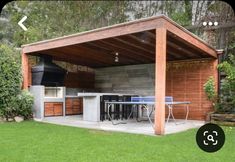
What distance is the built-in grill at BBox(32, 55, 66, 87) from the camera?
29.0 feet

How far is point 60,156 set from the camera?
3.84 m

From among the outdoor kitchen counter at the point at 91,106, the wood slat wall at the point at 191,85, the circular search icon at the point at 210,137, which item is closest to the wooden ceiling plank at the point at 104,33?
the outdoor kitchen counter at the point at 91,106

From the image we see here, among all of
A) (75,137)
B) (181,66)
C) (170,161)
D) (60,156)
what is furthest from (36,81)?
(170,161)

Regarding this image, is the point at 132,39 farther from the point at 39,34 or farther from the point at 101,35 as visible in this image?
the point at 39,34

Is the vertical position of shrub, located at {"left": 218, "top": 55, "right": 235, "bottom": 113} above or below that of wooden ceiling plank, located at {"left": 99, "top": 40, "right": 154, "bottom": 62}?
below

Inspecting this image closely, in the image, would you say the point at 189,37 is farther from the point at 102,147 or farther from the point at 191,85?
the point at 102,147

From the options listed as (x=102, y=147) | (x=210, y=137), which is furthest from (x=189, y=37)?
(x=210, y=137)

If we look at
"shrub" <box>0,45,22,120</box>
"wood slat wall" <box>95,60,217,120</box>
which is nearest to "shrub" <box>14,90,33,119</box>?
"shrub" <box>0,45,22,120</box>

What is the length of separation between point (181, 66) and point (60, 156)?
6.49 metres

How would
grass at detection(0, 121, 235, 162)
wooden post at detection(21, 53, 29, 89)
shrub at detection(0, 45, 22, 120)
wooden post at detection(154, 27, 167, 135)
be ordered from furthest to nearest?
wooden post at detection(21, 53, 29, 89) < shrub at detection(0, 45, 22, 120) < wooden post at detection(154, 27, 167, 135) < grass at detection(0, 121, 235, 162)

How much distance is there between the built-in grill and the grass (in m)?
3.05

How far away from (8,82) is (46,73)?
1.20 metres

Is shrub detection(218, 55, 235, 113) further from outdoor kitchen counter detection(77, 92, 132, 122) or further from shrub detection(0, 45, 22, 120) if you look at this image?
shrub detection(0, 45, 22, 120)

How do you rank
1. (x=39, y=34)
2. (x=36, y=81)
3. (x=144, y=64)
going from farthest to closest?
(x=39, y=34)
(x=144, y=64)
(x=36, y=81)
